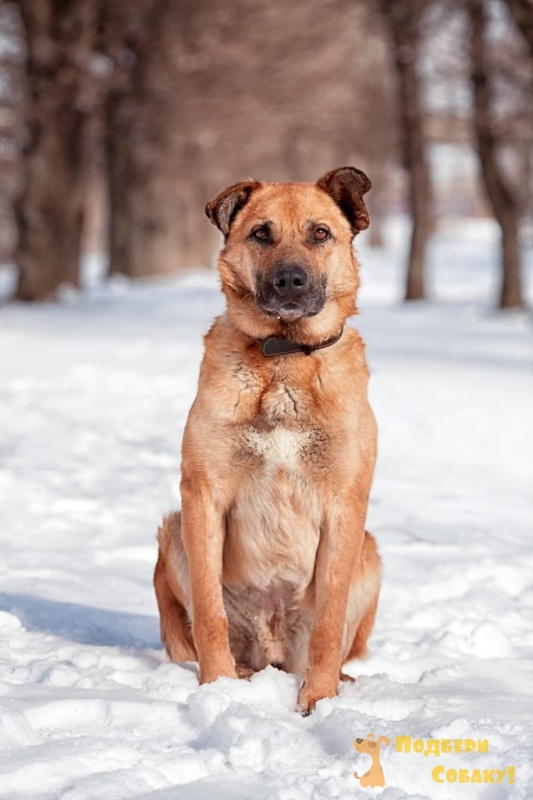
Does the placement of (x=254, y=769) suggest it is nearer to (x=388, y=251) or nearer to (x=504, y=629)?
(x=504, y=629)

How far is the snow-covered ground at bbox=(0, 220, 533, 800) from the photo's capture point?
3035mm

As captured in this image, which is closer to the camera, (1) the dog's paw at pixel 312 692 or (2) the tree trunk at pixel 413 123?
(1) the dog's paw at pixel 312 692

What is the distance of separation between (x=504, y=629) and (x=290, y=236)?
2.01 meters

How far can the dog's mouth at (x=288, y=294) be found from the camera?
13.5 feet

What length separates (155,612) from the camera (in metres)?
5.19

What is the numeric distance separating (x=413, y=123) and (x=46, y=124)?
671cm

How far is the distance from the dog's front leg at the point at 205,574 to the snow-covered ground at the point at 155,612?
0.14 meters

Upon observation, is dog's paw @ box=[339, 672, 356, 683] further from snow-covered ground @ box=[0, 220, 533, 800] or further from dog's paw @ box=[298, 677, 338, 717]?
dog's paw @ box=[298, 677, 338, 717]

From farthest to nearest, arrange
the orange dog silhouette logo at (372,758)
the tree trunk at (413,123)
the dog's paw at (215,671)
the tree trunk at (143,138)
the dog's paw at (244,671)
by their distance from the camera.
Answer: the tree trunk at (143,138) < the tree trunk at (413,123) < the dog's paw at (244,671) < the dog's paw at (215,671) < the orange dog silhouette logo at (372,758)

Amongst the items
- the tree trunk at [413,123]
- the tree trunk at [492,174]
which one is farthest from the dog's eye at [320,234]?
the tree trunk at [413,123]

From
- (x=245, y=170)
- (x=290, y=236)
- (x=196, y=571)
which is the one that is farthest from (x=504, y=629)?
(x=245, y=170)

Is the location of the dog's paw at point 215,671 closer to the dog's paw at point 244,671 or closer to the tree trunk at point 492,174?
the dog's paw at point 244,671

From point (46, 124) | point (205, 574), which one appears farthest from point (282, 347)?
point (46, 124)

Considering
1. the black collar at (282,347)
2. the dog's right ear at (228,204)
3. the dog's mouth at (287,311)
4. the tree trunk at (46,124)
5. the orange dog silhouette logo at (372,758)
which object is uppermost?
the tree trunk at (46,124)
